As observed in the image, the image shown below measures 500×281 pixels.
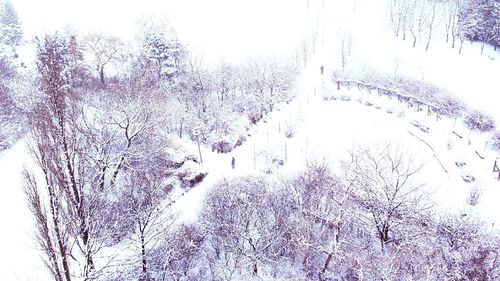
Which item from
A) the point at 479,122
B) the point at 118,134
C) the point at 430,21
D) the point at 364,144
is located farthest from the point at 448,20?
the point at 118,134

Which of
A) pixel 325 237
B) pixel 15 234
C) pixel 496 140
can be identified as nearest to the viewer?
pixel 15 234

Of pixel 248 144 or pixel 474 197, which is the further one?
pixel 248 144

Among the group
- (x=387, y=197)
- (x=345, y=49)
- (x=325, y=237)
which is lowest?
(x=325, y=237)

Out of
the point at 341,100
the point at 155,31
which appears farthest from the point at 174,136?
the point at 341,100

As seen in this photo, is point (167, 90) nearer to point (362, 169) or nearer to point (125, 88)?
point (125, 88)

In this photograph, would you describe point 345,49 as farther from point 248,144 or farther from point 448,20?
point 248,144

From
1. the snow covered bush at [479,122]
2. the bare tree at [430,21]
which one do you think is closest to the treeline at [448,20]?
the bare tree at [430,21]

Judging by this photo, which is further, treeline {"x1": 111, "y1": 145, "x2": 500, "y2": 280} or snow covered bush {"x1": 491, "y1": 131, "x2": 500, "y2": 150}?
snow covered bush {"x1": 491, "y1": 131, "x2": 500, "y2": 150}

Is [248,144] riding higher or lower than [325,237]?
higher

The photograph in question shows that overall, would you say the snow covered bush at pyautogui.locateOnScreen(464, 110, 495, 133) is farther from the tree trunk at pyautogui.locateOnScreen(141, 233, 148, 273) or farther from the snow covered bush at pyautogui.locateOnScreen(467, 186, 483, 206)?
the tree trunk at pyautogui.locateOnScreen(141, 233, 148, 273)

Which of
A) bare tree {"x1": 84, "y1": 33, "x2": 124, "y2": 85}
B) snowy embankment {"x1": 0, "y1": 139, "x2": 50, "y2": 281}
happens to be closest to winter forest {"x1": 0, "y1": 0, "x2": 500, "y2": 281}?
snowy embankment {"x1": 0, "y1": 139, "x2": 50, "y2": 281}
